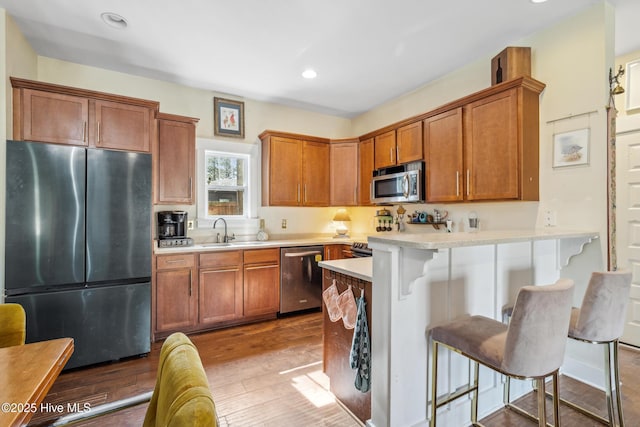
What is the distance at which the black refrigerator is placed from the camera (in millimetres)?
2318

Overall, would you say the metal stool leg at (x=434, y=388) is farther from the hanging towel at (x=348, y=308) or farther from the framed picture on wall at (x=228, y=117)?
the framed picture on wall at (x=228, y=117)

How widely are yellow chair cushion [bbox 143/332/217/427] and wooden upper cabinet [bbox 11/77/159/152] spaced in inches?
97.7

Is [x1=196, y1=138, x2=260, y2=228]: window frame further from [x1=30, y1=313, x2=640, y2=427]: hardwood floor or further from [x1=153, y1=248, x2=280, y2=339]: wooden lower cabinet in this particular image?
[x1=30, y1=313, x2=640, y2=427]: hardwood floor

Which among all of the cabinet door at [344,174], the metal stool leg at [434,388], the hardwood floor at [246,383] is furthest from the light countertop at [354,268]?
the cabinet door at [344,174]

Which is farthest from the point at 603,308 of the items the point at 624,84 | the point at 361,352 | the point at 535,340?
the point at 624,84

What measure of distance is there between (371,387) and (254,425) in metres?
0.76

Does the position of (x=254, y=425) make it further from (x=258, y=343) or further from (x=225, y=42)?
(x=225, y=42)

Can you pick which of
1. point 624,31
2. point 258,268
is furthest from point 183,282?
point 624,31

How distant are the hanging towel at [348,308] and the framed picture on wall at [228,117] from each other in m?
2.92

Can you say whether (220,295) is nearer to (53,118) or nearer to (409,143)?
(53,118)

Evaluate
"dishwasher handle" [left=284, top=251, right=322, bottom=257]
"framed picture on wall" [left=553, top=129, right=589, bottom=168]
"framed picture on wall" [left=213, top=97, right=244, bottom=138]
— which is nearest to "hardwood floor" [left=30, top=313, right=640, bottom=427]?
"dishwasher handle" [left=284, top=251, right=322, bottom=257]

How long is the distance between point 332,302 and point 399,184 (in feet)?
6.77

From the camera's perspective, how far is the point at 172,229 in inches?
134

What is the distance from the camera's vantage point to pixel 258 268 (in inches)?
139
